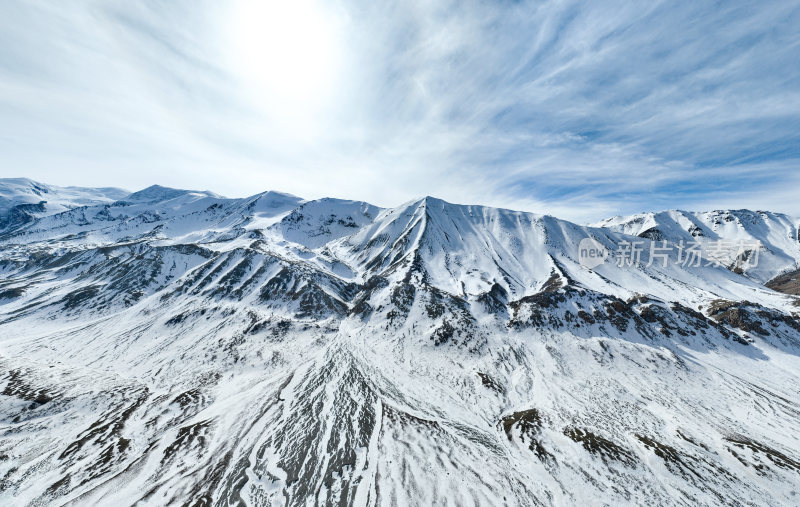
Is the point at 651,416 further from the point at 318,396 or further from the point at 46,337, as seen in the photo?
the point at 46,337

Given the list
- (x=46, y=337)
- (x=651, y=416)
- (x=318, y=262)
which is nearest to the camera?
(x=651, y=416)

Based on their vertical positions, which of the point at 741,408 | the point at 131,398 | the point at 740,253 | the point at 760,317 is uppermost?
the point at 740,253

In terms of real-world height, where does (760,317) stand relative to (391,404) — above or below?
above

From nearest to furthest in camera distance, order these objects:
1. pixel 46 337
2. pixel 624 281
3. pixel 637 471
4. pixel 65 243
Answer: pixel 637 471
pixel 46 337
pixel 624 281
pixel 65 243

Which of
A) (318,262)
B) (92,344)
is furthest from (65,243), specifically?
(318,262)

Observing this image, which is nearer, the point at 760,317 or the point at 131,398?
the point at 131,398

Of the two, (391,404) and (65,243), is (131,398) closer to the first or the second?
(391,404)

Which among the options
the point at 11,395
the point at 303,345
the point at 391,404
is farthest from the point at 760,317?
the point at 11,395
